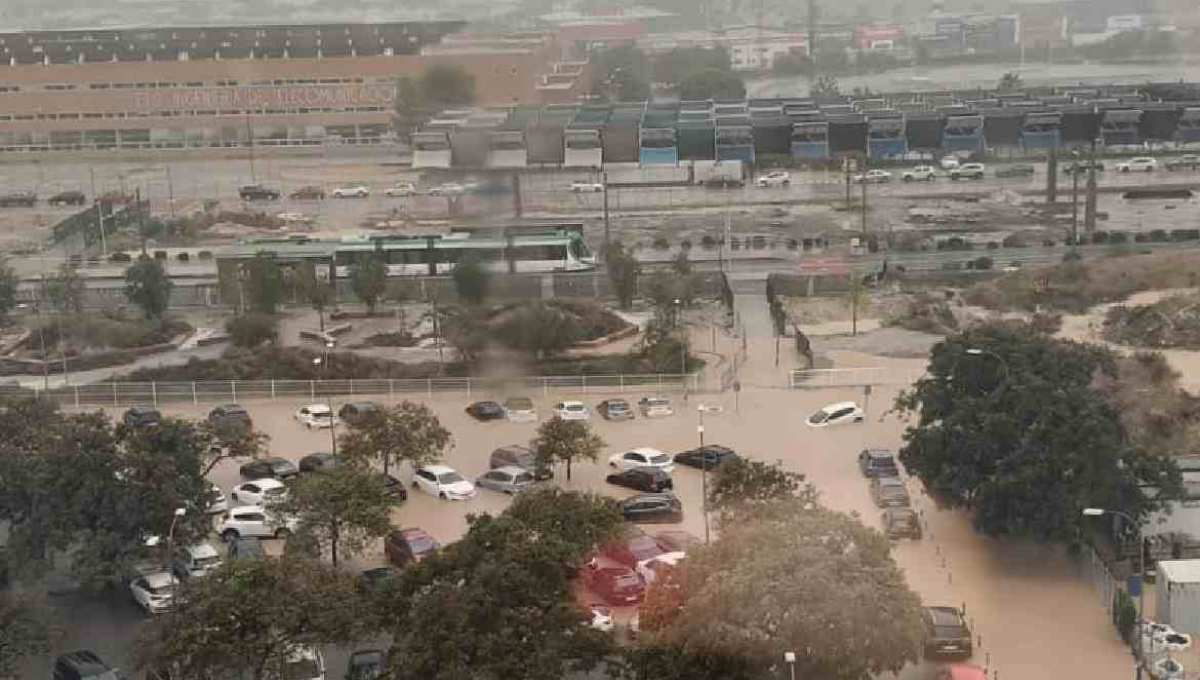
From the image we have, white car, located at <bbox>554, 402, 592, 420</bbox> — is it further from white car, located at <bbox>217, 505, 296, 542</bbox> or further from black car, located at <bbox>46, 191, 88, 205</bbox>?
black car, located at <bbox>46, 191, 88, 205</bbox>

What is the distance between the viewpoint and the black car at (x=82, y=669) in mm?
4180

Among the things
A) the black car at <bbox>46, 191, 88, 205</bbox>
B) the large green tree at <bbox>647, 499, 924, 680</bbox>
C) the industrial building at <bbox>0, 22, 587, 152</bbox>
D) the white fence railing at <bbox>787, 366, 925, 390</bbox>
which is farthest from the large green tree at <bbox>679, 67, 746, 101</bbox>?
the large green tree at <bbox>647, 499, 924, 680</bbox>

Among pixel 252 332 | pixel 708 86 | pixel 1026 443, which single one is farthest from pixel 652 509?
pixel 708 86

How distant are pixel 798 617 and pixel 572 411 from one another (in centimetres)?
311

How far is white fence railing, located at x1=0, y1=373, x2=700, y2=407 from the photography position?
6961mm

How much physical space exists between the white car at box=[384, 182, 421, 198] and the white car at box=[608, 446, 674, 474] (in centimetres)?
796

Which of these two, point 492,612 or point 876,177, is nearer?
point 492,612

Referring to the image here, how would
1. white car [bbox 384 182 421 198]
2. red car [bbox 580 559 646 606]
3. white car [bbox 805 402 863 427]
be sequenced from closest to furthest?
red car [bbox 580 559 646 606] < white car [bbox 805 402 863 427] < white car [bbox 384 182 421 198]

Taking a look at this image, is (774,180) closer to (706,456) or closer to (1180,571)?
(706,456)

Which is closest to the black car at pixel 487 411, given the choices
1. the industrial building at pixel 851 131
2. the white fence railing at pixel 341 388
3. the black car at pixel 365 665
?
the white fence railing at pixel 341 388

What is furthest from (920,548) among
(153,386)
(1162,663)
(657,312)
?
(153,386)

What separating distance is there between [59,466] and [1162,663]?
3.24m

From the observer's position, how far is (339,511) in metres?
4.77

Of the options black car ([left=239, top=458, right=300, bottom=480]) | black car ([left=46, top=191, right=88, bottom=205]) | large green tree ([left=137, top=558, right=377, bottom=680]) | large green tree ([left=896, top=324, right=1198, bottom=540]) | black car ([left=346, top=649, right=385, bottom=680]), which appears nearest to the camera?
large green tree ([left=137, top=558, right=377, bottom=680])
